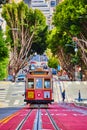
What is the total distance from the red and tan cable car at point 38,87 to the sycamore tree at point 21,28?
60606 mm

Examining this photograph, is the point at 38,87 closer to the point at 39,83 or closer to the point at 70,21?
the point at 39,83

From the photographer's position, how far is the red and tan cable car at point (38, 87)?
55500 millimetres

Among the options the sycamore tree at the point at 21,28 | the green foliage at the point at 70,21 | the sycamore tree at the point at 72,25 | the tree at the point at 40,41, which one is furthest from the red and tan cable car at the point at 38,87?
the tree at the point at 40,41

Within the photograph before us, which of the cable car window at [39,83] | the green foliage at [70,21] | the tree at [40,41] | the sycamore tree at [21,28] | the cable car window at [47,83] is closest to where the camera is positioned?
the cable car window at [39,83]

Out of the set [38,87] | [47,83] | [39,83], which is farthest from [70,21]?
[38,87]

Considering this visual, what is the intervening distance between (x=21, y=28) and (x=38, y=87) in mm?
64323

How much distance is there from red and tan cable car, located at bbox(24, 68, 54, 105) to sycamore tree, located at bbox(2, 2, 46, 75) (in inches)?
2386

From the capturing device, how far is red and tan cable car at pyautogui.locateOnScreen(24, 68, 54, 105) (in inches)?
2185

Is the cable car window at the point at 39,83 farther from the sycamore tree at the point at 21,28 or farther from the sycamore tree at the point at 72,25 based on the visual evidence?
the sycamore tree at the point at 21,28

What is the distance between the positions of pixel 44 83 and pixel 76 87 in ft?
137

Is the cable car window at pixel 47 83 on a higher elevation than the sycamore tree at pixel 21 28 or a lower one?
lower

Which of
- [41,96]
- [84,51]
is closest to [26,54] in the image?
[84,51]

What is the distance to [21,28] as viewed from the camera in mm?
118938

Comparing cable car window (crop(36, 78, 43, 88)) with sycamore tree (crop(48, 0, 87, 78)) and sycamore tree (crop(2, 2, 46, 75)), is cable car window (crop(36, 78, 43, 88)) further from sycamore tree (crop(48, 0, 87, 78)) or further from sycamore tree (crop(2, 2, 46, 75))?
sycamore tree (crop(2, 2, 46, 75))
